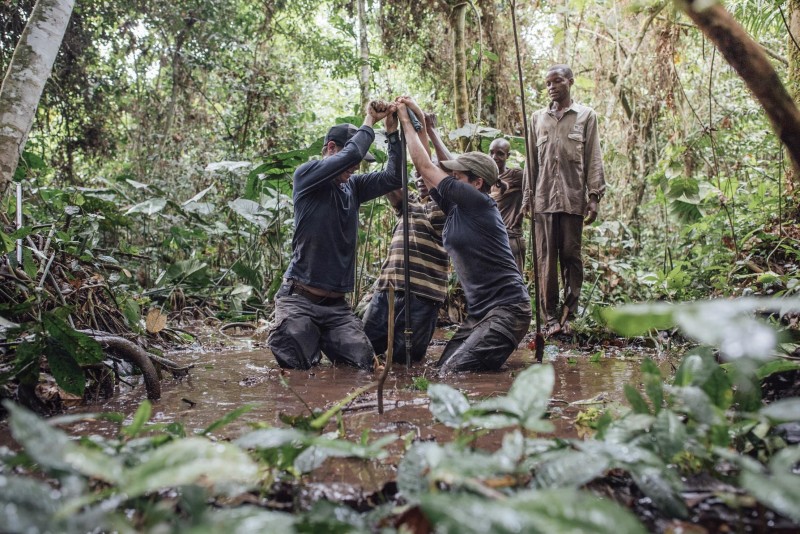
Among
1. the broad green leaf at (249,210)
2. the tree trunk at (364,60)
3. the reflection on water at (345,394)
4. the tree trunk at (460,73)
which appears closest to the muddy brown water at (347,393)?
the reflection on water at (345,394)

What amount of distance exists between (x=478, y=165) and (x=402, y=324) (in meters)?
1.25

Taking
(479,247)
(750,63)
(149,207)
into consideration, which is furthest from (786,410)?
(149,207)

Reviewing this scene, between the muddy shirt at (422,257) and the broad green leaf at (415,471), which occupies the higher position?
the muddy shirt at (422,257)

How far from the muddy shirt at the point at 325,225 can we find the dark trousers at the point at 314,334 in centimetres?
15

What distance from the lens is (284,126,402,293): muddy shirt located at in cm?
395

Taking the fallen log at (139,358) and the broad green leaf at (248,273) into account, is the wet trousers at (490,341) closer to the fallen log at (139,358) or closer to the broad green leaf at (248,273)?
the fallen log at (139,358)

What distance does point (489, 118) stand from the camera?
770 cm

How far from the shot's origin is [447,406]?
4.29 feet

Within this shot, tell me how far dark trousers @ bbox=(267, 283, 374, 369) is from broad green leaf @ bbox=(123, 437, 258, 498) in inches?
110

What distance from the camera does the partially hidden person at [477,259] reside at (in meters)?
3.69

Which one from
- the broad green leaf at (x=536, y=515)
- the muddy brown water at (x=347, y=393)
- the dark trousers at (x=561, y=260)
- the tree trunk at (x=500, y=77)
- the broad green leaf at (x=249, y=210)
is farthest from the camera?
the tree trunk at (x=500, y=77)

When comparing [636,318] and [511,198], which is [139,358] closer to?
[636,318]

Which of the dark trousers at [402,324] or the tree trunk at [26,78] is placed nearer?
the tree trunk at [26,78]

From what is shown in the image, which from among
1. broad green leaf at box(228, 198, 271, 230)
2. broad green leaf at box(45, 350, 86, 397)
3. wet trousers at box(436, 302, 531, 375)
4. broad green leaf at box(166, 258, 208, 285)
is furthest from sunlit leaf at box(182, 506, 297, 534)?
broad green leaf at box(166, 258, 208, 285)
